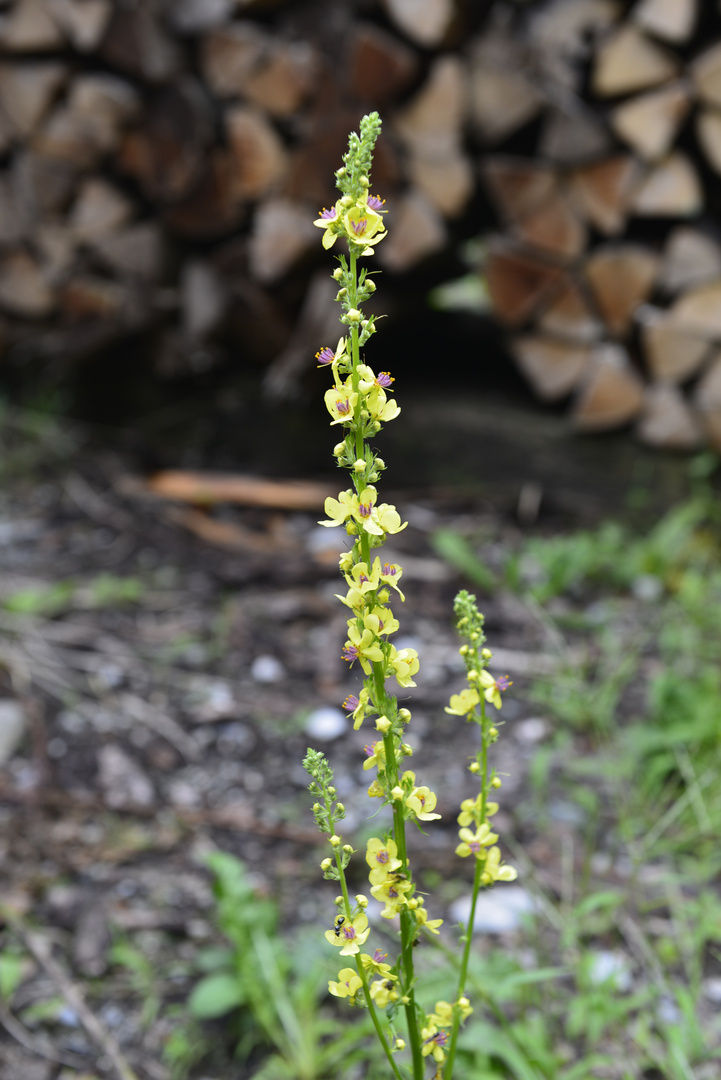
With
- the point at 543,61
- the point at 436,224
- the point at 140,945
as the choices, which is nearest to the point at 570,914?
the point at 140,945

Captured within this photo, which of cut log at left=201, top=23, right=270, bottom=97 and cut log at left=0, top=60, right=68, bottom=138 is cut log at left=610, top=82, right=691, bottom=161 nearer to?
cut log at left=201, top=23, right=270, bottom=97

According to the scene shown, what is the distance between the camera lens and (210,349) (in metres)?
2.79

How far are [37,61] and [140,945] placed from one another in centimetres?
239

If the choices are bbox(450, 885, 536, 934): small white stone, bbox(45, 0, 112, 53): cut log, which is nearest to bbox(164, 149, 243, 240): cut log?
bbox(45, 0, 112, 53): cut log

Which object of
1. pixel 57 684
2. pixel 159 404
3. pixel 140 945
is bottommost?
pixel 140 945

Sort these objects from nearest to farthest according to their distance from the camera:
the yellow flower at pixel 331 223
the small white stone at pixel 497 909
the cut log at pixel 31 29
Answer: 1. the yellow flower at pixel 331 223
2. the small white stone at pixel 497 909
3. the cut log at pixel 31 29

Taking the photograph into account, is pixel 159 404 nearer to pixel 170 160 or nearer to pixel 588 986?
pixel 170 160

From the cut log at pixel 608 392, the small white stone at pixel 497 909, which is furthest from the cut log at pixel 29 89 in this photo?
the small white stone at pixel 497 909

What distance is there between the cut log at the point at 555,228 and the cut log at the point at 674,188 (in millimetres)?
183

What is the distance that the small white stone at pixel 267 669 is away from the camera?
6.45 ft

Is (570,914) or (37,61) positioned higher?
(37,61)

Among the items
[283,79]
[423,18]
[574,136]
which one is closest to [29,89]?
[283,79]

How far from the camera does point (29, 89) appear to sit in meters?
2.54

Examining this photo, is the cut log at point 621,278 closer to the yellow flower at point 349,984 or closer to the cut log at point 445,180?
the cut log at point 445,180
